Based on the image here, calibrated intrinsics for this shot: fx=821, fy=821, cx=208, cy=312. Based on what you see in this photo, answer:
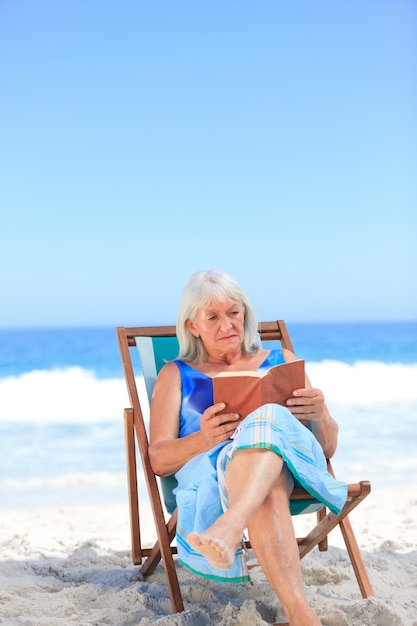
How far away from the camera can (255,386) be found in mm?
2498

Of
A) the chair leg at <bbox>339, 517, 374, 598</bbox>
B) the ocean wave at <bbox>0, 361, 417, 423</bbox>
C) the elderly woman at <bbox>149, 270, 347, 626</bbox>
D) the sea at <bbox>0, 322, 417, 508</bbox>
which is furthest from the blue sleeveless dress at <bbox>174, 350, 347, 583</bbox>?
the ocean wave at <bbox>0, 361, 417, 423</bbox>

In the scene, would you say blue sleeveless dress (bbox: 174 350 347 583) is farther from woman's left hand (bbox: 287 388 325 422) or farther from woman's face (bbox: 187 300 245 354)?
woman's face (bbox: 187 300 245 354)

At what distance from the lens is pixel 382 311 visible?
18641 millimetres

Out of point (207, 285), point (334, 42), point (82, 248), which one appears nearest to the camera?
point (207, 285)

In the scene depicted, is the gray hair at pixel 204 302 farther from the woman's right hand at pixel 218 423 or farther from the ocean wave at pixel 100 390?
the ocean wave at pixel 100 390

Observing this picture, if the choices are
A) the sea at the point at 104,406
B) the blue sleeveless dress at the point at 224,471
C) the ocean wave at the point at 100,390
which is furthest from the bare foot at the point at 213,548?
the ocean wave at the point at 100,390

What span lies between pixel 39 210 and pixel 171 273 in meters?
3.38

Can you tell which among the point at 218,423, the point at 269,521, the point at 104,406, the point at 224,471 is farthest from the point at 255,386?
the point at 104,406

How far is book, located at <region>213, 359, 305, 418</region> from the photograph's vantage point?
2494mm

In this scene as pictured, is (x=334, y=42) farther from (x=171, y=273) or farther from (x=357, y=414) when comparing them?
(x=357, y=414)

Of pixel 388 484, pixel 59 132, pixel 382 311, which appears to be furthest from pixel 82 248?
pixel 388 484

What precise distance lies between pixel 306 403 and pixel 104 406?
9.04 metres

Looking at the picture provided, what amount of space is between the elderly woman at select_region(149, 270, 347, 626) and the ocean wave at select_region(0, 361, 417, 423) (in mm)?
6773

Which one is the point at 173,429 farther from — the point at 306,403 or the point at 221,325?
the point at 306,403
